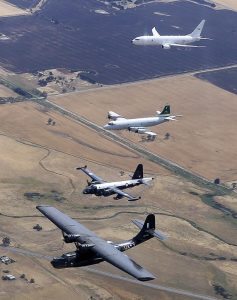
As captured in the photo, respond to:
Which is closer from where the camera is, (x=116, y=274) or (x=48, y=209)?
(x=48, y=209)

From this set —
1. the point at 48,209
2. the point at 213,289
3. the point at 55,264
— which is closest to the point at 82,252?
the point at 55,264

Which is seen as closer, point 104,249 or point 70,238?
point 104,249

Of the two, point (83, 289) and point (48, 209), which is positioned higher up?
point (48, 209)

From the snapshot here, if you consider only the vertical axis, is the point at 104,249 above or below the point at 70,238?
above


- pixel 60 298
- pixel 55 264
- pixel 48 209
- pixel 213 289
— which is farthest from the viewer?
pixel 213 289

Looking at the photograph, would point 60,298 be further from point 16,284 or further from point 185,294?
point 185,294

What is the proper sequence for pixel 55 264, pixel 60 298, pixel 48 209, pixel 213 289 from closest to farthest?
pixel 55 264 < pixel 48 209 < pixel 60 298 < pixel 213 289

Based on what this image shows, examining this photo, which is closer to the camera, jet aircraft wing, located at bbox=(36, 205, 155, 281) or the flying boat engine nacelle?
jet aircraft wing, located at bbox=(36, 205, 155, 281)

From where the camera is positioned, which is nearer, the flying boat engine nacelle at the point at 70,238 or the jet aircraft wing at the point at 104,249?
the jet aircraft wing at the point at 104,249
